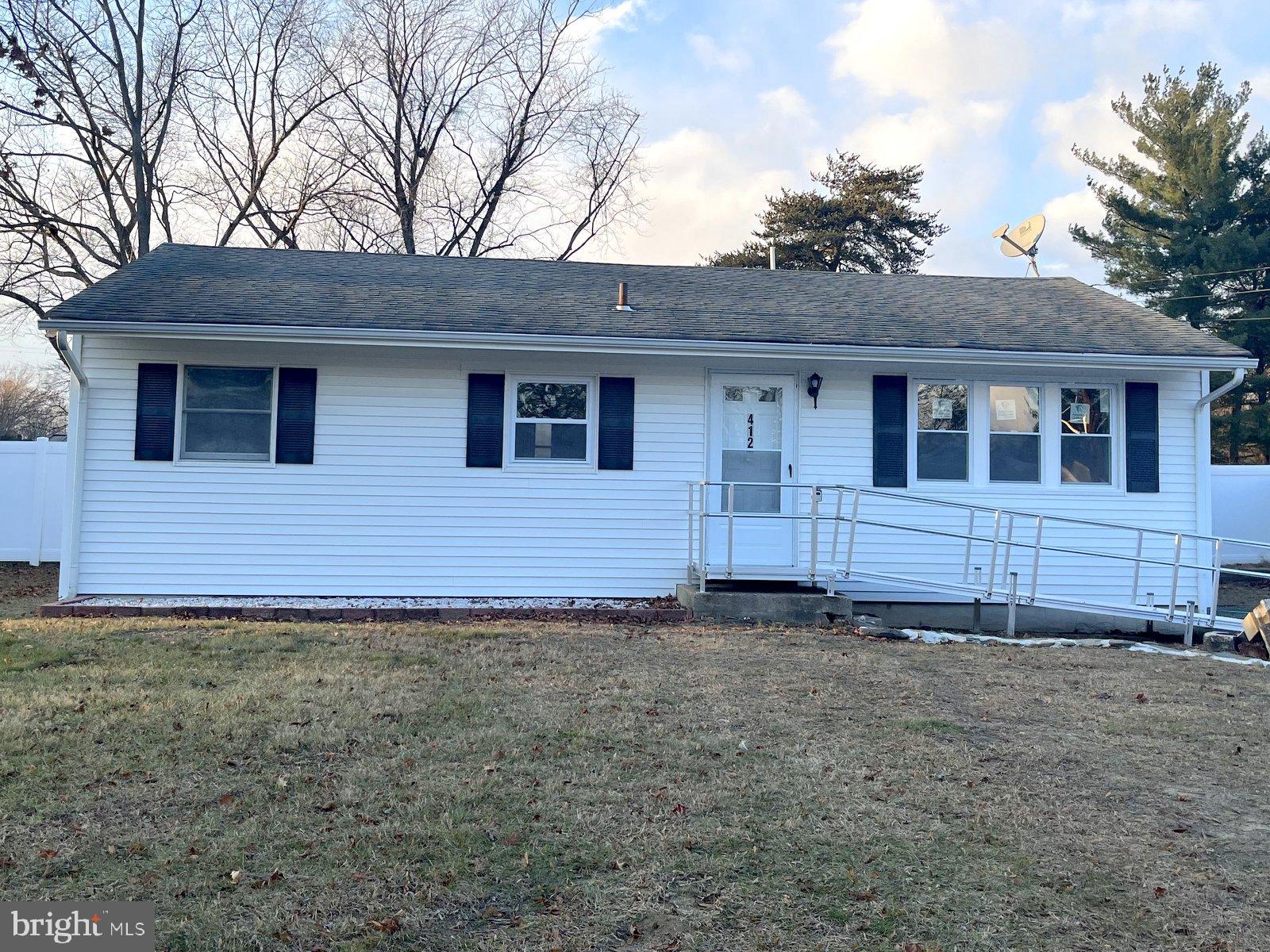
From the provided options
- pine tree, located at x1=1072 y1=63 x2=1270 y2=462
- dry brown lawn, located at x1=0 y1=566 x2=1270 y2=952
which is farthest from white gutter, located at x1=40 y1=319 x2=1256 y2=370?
pine tree, located at x1=1072 y1=63 x2=1270 y2=462

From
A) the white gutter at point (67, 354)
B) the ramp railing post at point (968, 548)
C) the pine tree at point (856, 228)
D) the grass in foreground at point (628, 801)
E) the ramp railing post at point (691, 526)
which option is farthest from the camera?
the pine tree at point (856, 228)

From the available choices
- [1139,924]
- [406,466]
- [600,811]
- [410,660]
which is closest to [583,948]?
[600,811]

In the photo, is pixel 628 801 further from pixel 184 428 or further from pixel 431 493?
pixel 184 428

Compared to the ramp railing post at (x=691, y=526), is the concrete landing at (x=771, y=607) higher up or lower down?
lower down

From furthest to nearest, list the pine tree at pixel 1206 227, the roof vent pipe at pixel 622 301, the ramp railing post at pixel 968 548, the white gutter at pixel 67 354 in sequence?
the pine tree at pixel 1206 227 < the roof vent pipe at pixel 622 301 < the ramp railing post at pixel 968 548 < the white gutter at pixel 67 354

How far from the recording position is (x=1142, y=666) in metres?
8.08

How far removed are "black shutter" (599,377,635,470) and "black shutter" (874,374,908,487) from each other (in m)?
2.70

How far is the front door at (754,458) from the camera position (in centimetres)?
1063

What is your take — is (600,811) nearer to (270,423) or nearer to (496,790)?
(496,790)

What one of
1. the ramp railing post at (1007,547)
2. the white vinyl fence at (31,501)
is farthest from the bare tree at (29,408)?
the ramp railing post at (1007,547)

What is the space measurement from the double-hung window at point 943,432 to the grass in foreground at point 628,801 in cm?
385

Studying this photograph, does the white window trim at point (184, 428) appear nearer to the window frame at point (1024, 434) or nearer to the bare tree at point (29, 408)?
the window frame at point (1024, 434)

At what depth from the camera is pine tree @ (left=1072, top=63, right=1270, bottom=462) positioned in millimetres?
24219

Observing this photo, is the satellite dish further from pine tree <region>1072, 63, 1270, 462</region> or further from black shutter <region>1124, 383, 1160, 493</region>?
pine tree <region>1072, 63, 1270, 462</region>
